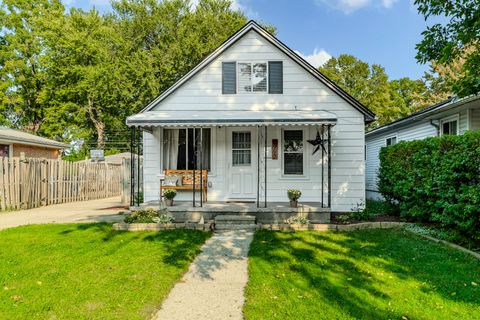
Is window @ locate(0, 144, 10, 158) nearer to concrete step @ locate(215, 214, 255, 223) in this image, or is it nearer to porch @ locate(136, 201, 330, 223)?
porch @ locate(136, 201, 330, 223)

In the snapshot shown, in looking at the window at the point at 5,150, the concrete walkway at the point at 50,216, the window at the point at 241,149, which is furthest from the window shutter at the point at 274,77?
the window at the point at 5,150

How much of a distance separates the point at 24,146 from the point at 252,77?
14.7 m

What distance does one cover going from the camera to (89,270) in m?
5.39

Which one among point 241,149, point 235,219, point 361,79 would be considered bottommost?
point 235,219

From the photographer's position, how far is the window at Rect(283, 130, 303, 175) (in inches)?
450

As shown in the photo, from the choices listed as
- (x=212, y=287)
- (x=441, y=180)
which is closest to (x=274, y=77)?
(x=441, y=180)

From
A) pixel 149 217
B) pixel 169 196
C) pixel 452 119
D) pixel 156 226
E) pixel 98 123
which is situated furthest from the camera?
pixel 98 123

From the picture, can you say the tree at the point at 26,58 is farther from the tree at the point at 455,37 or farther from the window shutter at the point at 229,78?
the tree at the point at 455,37

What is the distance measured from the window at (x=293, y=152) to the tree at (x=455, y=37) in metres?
4.42

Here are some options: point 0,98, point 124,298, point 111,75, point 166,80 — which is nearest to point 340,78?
point 166,80

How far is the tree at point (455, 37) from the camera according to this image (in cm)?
760

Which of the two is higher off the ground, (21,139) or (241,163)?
(21,139)

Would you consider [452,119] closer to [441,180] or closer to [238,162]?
[441,180]

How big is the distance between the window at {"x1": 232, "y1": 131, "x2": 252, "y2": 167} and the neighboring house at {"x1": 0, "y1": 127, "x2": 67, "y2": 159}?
1020cm
